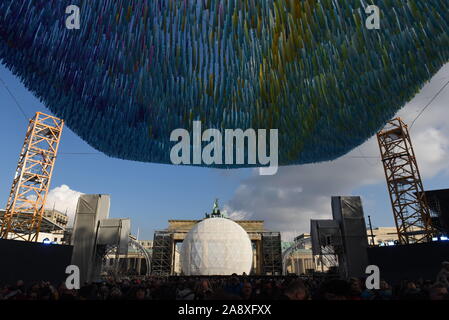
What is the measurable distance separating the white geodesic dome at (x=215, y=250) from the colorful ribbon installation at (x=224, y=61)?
32512mm

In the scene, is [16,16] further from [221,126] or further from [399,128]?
[399,128]

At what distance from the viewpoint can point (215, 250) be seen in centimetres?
3788

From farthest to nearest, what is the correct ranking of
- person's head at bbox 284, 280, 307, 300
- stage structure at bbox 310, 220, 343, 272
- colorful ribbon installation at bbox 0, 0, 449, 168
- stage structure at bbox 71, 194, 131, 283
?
stage structure at bbox 71, 194, 131, 283 → stage structure at bbox 310, 220, 343, 272 → colorful ribbon installation at bbox 0, 0, 449, 168 → person's head at bbox 284, 280, 307, 300

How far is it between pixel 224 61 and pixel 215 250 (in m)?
35.1

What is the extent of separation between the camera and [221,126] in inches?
304

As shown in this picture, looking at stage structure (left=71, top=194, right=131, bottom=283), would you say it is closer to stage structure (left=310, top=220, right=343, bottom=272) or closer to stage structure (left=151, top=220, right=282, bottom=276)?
stage structure (left=310, top=220, right=343, bottom=272)

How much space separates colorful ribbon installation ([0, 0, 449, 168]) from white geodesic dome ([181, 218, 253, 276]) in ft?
107

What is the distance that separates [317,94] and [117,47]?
4.31 metres

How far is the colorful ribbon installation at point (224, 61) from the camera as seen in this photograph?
4699 mm

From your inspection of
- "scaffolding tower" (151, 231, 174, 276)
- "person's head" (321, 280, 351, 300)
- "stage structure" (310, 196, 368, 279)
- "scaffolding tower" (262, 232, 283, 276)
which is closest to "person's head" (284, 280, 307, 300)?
"person's head" (321, 280, 351, 300)

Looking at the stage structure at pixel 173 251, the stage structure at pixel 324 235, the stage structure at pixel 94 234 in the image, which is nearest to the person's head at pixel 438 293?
the stage structure at pixel 324 235

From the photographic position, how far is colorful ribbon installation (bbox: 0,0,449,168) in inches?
185

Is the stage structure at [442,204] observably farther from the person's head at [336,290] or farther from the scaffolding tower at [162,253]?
the scaffolding tower at [162,253]
